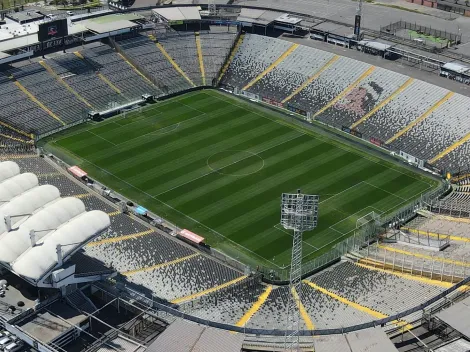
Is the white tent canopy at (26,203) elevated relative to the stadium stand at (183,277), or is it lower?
elevated

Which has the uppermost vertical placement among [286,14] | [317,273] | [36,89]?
[286,14]

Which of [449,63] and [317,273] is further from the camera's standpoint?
[449,63]

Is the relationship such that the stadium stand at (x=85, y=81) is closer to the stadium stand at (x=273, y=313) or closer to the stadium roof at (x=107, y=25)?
the stadium roof at (x=107, y=25)

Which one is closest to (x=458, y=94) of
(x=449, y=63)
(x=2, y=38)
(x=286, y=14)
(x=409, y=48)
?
(x=449, y=63)

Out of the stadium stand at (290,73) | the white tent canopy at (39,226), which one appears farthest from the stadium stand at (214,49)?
the white tent canopy at (39,226)

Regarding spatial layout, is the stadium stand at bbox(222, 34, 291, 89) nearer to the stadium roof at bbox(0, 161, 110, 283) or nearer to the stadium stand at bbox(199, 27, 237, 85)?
the stadium stand at bbox(199, 27, 237, 85)

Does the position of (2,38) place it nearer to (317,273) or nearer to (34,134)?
(34,134)

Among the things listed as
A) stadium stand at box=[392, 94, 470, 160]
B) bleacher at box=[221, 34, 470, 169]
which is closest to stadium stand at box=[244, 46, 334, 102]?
bleacher at box=[221, 34, 470, 169]
